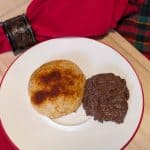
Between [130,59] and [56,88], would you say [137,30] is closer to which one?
[130,59]

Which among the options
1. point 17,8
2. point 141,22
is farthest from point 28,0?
point 141,22

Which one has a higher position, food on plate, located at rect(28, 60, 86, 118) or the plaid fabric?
food on plate, located at rect(28, 60, 86, 118)

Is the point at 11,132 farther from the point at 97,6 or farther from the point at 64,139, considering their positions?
the point at 97,6

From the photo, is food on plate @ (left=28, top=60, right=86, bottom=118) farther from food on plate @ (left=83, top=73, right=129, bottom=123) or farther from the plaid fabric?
the plaid fabric

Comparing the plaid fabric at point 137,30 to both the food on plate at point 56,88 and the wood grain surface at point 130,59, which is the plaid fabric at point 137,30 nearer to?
the wood grain surface at point 130,59

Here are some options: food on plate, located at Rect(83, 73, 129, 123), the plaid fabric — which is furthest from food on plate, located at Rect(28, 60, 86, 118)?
the plaid fabric

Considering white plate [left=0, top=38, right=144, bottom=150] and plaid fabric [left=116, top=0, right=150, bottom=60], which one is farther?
plaid fabric [left=116, top=0, right=150, bottom=60]

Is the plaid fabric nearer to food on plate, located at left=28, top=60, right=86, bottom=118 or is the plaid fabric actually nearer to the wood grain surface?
the wood grain surface
